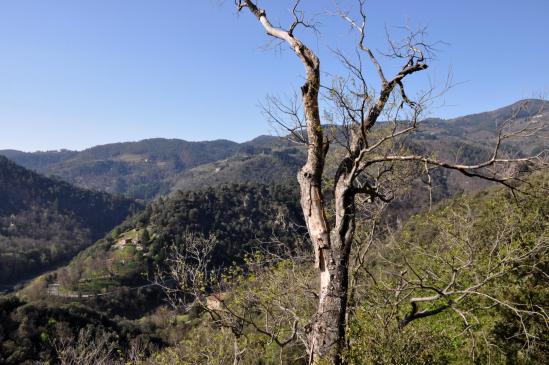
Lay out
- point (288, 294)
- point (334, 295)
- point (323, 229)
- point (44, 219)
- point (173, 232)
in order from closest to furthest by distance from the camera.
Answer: point (334, 295) < point (323, 229) < point (288, 294) < point (173, 232) < point (44, 219)

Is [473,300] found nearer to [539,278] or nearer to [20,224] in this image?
[539,278]

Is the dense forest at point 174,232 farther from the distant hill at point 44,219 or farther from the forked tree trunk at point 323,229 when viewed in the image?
the forked tree trunk at point 323,229

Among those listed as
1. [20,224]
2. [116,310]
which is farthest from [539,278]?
[20,224]

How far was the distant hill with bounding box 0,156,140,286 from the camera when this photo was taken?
286ft

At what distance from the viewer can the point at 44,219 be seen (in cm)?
12256

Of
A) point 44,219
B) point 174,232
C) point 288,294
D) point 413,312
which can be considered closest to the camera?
point 413,312

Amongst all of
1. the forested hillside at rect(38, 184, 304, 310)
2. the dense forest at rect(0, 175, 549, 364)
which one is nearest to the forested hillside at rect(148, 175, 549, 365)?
the dense forest at rect(0, 175, 549, 364)

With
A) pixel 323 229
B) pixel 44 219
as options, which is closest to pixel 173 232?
pixel 44 219

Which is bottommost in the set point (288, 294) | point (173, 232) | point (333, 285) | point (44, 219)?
point (44, 219)

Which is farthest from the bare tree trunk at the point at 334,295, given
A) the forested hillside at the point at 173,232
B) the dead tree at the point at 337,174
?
the forested hillside at the point at 173,232

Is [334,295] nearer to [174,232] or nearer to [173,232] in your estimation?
[174,232]

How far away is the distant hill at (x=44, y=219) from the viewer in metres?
87.2

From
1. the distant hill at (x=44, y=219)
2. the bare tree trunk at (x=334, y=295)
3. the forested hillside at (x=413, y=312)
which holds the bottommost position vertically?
the distant hill at (x=44, y=219)

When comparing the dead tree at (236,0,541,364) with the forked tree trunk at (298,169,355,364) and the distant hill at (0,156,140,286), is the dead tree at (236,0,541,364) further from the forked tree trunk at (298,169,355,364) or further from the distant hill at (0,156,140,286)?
the distant hill at (0,156,140,286)
